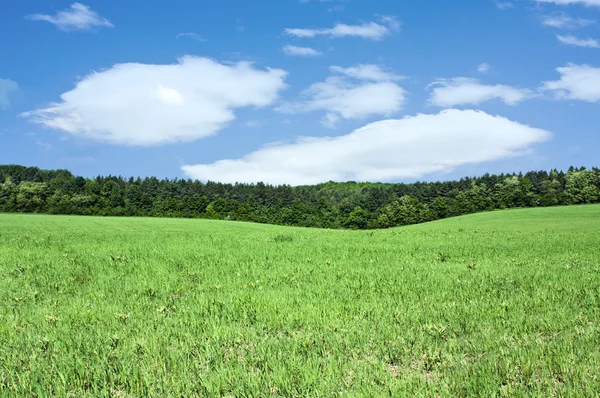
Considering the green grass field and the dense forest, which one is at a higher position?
the dense forest

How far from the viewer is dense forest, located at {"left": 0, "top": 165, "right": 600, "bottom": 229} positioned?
11638cm

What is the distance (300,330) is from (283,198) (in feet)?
449

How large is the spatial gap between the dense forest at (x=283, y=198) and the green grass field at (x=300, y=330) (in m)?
119

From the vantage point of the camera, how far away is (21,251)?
48.6 feet

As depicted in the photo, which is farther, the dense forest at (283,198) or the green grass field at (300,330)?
the dense forest at (283,198)

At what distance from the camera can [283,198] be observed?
5630 inches

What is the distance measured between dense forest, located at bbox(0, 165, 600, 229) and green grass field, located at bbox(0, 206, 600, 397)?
4672 inches

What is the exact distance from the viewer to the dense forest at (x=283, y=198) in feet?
382

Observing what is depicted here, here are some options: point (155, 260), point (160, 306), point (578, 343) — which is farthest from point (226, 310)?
point (155, 260)

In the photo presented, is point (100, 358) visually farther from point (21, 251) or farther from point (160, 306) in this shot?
point (21, 251)

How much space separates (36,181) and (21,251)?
132 metres

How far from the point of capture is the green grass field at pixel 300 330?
452 centimetres

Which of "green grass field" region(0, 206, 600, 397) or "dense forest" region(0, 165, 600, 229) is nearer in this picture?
"green grass field" region(0, 206, 600, 397)

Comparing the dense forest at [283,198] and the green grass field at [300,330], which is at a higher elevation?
the dense forest at [283,198]
